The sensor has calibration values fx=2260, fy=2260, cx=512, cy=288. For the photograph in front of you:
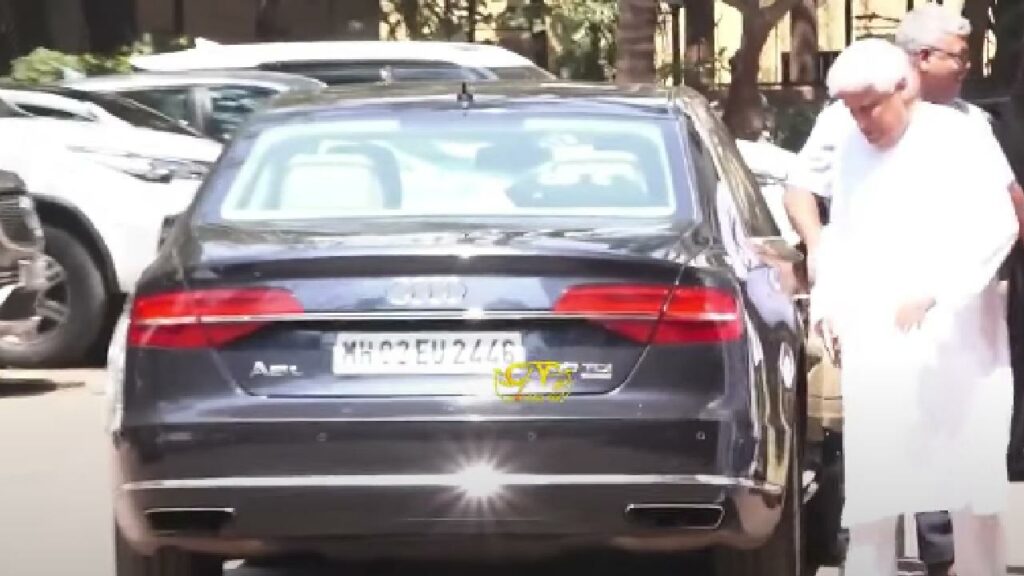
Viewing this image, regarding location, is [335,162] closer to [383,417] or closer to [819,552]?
[383,417]

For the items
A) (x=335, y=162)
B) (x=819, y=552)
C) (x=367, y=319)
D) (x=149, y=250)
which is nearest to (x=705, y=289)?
(x=367, y=319)

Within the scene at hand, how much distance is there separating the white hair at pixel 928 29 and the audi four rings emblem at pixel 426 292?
1920 mm

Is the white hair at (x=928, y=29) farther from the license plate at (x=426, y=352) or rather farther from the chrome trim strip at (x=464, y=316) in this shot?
the license plate at (x=426, y=352)

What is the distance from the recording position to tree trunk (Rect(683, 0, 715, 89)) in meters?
31.6

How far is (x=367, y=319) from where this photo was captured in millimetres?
5355

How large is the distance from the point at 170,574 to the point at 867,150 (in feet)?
7.06

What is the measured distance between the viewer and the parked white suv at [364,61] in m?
15.8

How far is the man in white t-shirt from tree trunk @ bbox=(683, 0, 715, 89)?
80.8 feet

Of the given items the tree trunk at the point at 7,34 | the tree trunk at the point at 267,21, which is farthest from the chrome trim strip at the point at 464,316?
the tree trunk at the point at 267,21

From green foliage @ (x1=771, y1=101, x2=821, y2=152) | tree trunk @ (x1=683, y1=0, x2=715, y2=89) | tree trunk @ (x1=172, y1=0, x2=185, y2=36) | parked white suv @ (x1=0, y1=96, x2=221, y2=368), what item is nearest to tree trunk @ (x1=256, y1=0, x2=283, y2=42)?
tree trunk @ (x1=172, y1=0, x2=185, y2=36)

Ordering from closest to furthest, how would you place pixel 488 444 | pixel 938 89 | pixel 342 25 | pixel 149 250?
pixel 488 444 < pixel 938 89 < pixel 149 250 < pixel 342 25

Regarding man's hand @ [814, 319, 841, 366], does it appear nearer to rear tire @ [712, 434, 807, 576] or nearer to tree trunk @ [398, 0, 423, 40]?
rear tire @ [712, 434, 807, 576]

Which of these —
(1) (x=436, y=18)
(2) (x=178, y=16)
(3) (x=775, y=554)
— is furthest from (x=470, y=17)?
(3) (x=775, y=554)

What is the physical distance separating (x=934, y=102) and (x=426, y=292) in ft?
6.47
